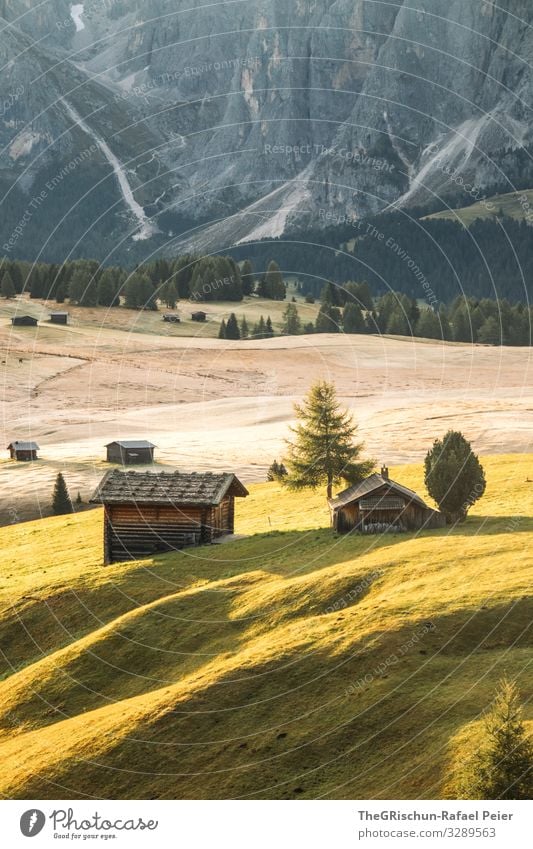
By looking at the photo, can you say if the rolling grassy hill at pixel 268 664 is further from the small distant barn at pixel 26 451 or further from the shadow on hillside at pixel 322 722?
the small distant barn at pixel 26 451

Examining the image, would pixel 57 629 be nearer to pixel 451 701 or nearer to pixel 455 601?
pixel 455 601

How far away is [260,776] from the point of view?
36.2 metres

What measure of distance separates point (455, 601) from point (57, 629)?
19241mm

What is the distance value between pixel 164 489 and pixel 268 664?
22.0m

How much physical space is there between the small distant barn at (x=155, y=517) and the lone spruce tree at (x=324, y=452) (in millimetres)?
9135

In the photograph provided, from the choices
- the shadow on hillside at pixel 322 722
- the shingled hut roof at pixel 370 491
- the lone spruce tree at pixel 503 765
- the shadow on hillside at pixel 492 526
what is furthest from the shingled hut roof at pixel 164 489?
the lone spruce tree at pixel 503 765

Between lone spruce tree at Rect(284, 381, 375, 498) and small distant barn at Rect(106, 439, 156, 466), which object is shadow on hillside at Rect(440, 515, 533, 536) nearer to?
lone spruce tree at Rect(284, 381, 375, 498)

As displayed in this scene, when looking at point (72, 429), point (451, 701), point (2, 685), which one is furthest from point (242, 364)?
point (451, 701)

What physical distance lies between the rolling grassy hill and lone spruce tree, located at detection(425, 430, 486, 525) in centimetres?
110

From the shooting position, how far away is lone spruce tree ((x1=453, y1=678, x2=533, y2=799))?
32281mm

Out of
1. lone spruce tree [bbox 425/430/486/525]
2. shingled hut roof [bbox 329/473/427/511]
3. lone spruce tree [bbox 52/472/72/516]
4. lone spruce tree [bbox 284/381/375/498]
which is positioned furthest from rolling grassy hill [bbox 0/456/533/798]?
lone spruce tree [bbox 52/472/72/516]

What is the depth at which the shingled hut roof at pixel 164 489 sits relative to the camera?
6266cm

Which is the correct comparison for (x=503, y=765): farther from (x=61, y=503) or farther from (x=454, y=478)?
(x=61, y=503)

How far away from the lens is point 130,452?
10669 centimetres
